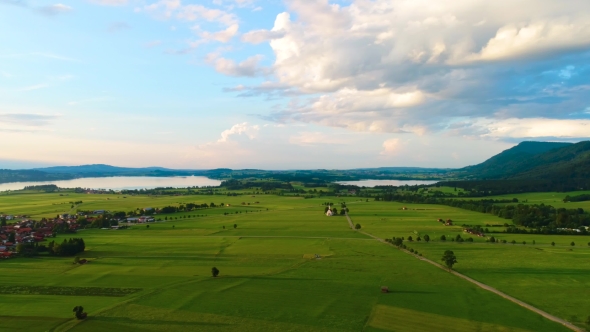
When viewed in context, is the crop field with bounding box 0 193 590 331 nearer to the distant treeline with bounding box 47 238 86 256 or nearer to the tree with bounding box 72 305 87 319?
the tree with bounding box 72 305 87 319

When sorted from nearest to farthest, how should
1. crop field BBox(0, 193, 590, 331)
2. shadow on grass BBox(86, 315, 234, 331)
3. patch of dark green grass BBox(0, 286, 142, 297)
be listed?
shadow on grass BBox(86, 315, 234, 331), crop field BBox(0, 193, 590, 331), patch of dark green grass BBox(0, 286, 142, 297)

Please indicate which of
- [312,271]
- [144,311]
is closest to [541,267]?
[312,271]

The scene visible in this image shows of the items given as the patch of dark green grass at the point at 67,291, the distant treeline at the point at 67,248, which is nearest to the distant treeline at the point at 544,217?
the patch of dark green grass at the point at 67,291

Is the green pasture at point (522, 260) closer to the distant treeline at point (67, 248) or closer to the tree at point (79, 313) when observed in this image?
the tree at point (79, 313)

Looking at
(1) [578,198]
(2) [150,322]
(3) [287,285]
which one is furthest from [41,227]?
(1) [578,198]

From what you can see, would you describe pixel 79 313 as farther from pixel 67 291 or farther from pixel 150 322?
pixel 67 291

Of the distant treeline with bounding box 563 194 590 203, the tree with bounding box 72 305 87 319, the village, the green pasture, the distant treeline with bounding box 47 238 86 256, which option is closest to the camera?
the tree with bounding box 72 305 87 319

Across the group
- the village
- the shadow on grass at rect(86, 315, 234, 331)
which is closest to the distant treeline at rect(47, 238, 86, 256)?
the village

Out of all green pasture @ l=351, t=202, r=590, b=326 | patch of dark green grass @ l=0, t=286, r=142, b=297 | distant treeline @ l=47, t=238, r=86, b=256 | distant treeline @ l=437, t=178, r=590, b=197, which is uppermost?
distant treeline @ l=437, t=178, r=590, b=197

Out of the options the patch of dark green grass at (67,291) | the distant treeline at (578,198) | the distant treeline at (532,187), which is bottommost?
the patch of dark green grass at (67,291)

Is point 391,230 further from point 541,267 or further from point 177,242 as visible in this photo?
point 177,242
